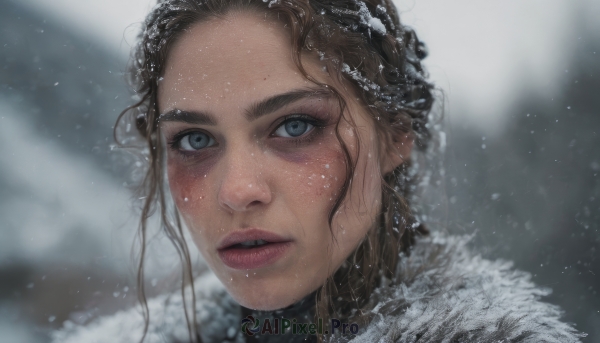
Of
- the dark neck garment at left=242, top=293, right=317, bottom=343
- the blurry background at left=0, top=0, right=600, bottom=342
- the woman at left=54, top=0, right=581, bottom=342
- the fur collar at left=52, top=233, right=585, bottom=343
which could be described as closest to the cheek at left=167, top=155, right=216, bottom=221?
the woman at left=54, top=0, right=581, bottom=342

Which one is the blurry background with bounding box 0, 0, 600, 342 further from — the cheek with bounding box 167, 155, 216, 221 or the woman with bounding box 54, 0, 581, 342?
the cheek with bounding box 167, 155, 216, 221

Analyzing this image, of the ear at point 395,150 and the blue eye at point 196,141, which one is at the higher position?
the ear at point 395,150

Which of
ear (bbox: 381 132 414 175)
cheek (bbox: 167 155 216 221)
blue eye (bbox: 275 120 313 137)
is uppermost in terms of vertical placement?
ear (bbox: 381 132 414 175)

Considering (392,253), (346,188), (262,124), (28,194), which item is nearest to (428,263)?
(392,253)

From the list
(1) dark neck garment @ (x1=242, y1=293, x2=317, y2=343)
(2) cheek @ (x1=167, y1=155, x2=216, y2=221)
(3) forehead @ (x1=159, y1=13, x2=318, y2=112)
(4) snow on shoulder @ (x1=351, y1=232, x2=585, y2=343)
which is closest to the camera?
(4) snow on shoulder @ (x1=351, y1=232, x2=585, y2=343)

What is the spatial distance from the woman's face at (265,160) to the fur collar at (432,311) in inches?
9.5

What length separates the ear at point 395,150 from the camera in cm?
150

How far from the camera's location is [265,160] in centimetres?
A: 131

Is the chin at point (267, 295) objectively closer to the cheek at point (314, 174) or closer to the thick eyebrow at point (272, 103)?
the cheek at point (314, 174)

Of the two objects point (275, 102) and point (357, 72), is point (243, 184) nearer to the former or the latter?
point (275, 102)

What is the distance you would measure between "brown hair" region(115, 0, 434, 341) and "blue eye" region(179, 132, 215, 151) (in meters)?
0.19

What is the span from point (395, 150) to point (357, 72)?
11.6 inches

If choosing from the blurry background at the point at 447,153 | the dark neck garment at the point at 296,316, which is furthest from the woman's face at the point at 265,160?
the blurry background at the point at 447,153

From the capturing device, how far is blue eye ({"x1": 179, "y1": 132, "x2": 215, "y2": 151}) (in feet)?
4.73
